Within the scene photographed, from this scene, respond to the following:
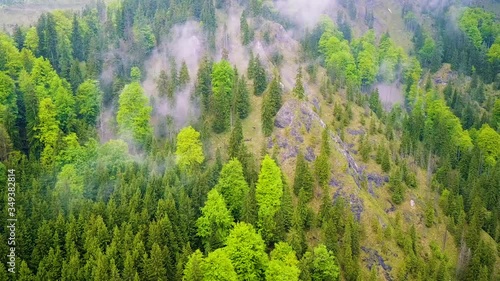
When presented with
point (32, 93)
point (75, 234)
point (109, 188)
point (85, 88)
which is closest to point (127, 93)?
point (85, 88)

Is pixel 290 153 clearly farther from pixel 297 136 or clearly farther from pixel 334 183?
pixel 334 183

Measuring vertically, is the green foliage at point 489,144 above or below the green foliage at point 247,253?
below

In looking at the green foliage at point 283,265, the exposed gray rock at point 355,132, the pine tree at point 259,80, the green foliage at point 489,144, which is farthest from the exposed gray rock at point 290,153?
the green foliage at point 489,144

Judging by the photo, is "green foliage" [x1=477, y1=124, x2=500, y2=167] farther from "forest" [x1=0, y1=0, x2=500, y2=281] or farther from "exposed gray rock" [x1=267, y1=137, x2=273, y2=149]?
"exposed gray rock" [x1=267, y1=137, x2=273, y2=149]

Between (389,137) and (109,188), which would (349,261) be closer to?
(109,188)

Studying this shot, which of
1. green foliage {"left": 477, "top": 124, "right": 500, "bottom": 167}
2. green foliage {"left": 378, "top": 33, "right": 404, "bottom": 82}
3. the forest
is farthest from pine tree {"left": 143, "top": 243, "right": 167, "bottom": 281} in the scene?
green foliage {"left": 378, "top": 33, "right": 404, "bottom": 82}

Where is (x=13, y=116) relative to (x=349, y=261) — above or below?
above

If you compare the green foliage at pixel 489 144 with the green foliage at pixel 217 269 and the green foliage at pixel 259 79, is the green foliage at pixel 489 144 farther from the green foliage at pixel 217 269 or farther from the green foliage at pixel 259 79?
the green foliage at pixel 217 269
